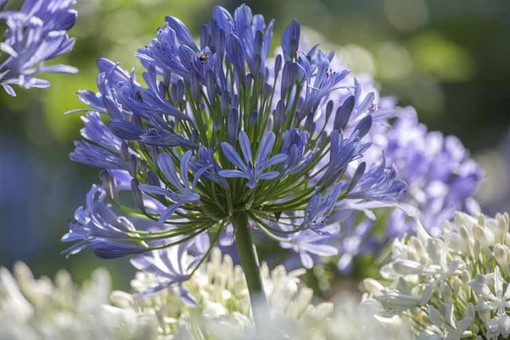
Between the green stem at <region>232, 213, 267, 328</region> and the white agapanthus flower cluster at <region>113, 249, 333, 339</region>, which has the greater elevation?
the green stem at <region>232, 213, 267, 328</region>

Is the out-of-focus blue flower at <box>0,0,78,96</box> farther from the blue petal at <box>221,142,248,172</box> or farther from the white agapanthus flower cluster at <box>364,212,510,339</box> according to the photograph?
the white agapanthus flower cluster at <box>364,212,510,339</box>

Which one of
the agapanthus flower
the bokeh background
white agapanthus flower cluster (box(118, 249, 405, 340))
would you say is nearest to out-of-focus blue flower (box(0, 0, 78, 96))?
white agapanthus flower cluster (box(118, 249, 405, 340))

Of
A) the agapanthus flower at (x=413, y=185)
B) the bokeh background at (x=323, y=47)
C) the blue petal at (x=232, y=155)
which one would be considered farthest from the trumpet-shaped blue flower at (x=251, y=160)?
the bokeh background at (x=323, y=47)

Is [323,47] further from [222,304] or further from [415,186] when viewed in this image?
[222,304]

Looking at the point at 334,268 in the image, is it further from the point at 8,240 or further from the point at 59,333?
the point at 8,240

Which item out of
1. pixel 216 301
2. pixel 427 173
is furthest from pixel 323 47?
pixel 216 301
